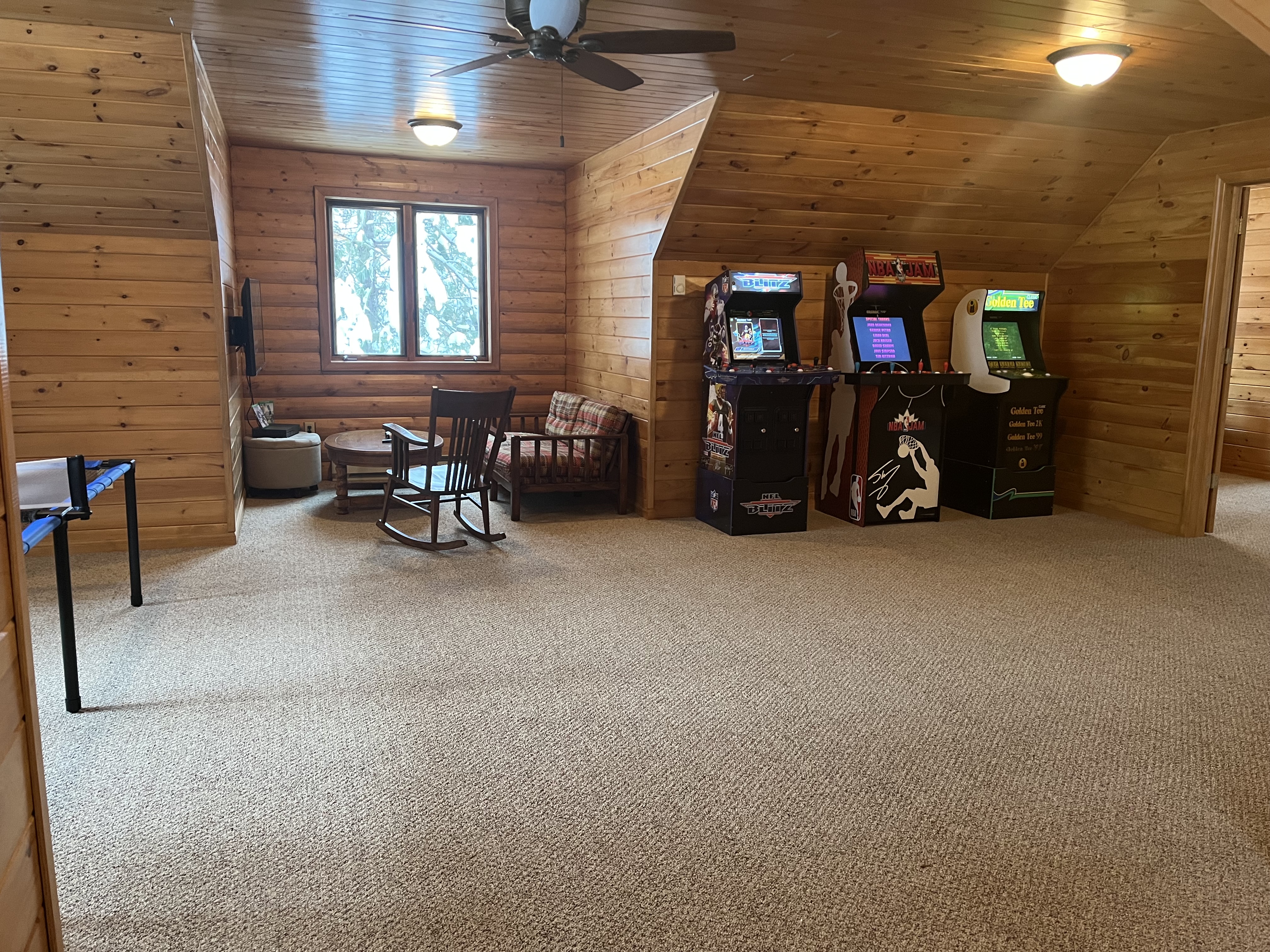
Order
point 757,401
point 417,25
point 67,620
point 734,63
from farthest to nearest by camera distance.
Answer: point 757,401, point 734,63, point 417,25, point 67,620

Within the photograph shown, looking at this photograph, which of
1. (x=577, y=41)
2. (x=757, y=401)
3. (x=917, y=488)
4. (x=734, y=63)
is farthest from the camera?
(x=917, y=488)

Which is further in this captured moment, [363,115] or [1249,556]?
[363,115]

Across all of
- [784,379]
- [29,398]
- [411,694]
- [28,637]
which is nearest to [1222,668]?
[784,379]

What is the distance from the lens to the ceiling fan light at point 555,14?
10.2 feet

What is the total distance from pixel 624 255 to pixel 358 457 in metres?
2.28

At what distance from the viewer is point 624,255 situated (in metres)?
6.36

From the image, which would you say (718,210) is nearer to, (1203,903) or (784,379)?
(784,379)

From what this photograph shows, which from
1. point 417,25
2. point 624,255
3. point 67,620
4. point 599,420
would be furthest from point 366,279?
point 67,620

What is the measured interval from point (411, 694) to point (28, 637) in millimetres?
1743

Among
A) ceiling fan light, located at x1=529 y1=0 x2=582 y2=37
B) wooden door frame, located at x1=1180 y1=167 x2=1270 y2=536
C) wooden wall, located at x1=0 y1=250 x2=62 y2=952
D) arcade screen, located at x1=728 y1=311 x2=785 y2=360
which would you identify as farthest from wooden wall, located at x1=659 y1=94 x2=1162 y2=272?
wooden wall, located at x1=0 y1=250 x2=62 y2=952

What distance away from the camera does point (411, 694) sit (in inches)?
129

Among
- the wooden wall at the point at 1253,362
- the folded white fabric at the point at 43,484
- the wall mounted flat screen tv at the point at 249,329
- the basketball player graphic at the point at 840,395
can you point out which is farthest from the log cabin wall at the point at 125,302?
the wooden wall at the point at 1253,362

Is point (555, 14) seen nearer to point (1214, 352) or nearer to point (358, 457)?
point (358, 457)

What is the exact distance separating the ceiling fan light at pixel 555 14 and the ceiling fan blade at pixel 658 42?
4.3 inches
